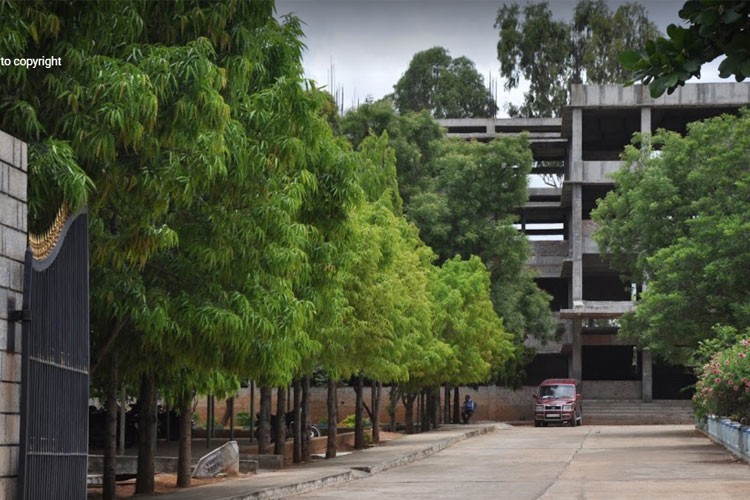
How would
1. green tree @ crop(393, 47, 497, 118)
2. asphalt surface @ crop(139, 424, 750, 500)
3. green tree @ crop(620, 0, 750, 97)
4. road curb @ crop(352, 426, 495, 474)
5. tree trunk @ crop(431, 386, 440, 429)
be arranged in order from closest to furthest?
green tree @ crop(620, 0, 750, 97)
asphalt surface @ crop(139, 424, 750, 500)
road curb @ crop(352, 426, 495, 474)
tree trunk @ crop(431, 386, 440, 429)
green tree @ crop(393, 47, 497, 118)

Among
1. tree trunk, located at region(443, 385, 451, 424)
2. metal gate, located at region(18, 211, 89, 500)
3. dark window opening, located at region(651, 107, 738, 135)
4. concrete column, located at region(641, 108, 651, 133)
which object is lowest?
tree trunk, located at region(443, 385, 451, 424)

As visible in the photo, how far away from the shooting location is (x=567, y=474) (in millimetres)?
26219

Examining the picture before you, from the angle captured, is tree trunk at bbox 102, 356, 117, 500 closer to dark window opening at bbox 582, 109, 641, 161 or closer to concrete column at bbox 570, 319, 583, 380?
dark window opening at bbox 582, 109, 641, 161

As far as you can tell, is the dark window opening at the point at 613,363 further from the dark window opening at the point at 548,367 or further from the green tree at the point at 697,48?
the green tree at the point at 697,48

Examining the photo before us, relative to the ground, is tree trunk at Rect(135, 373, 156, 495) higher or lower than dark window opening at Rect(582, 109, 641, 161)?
lower

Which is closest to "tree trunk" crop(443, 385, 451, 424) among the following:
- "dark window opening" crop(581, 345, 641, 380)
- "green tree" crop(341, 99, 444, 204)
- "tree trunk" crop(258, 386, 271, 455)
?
"green tree" crop(341, 99, 444, 204)

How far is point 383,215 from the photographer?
3192cm

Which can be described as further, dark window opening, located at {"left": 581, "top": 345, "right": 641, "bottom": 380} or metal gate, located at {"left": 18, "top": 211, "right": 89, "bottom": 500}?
dark window opening, located at {"left": 581, "top": 345, "right": 641, "bottom": 380}

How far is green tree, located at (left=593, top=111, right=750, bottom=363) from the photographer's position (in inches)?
1548

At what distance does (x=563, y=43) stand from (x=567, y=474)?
6125cm

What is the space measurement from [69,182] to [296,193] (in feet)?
19.4

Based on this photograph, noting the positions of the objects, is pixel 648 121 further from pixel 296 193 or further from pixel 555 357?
pixel 296 193

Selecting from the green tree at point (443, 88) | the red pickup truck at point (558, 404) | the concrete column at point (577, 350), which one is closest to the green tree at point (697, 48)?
the red pickup truck at point (558, 404)

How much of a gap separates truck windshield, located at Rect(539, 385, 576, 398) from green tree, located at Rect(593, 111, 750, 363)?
17475 mm
